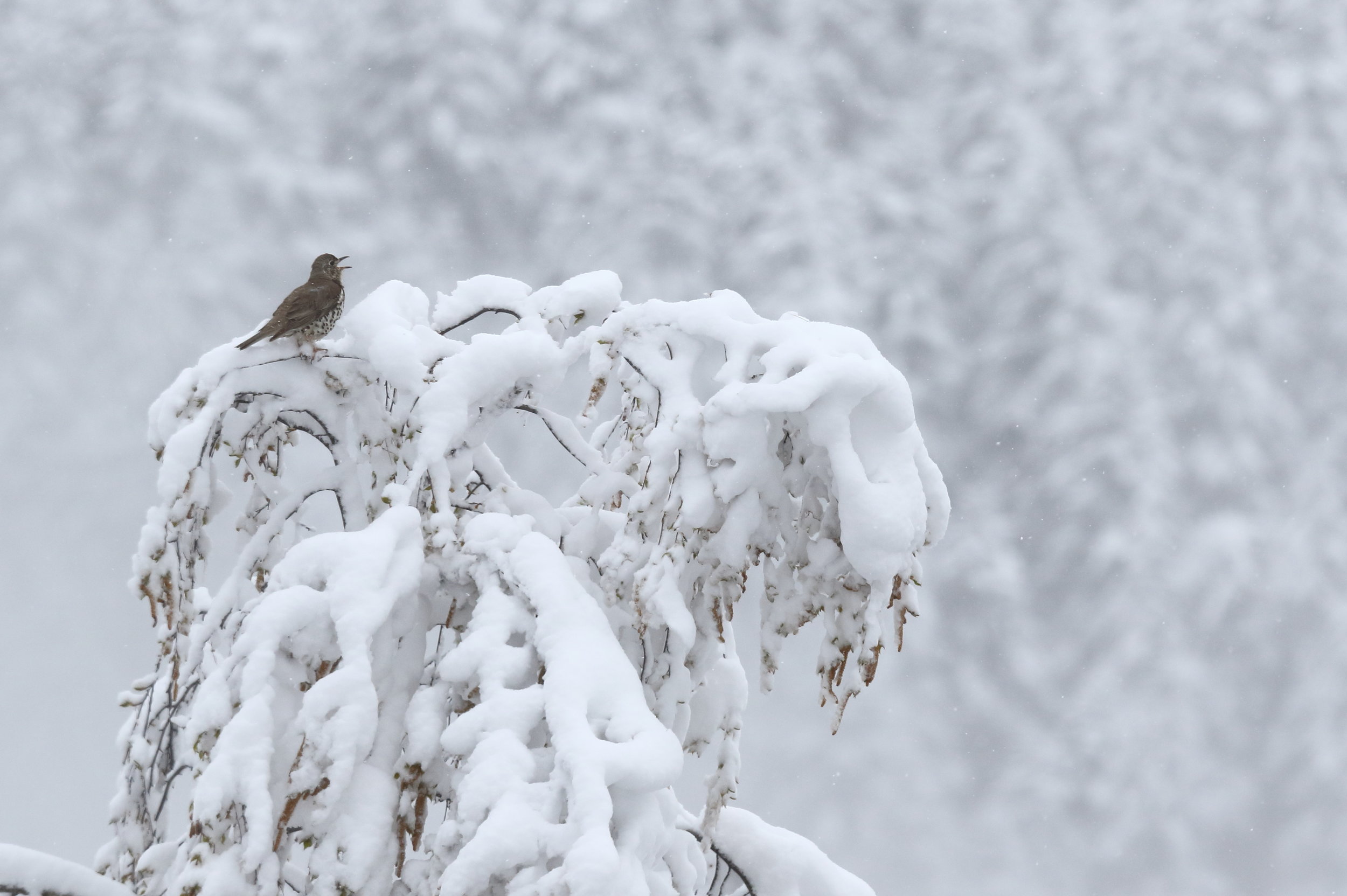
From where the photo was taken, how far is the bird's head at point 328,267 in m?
2.48

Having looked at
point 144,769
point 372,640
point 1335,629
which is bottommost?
point 1335,629

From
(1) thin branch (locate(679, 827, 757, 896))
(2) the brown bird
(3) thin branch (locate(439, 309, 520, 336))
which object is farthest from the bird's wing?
(1) thin branch (locate(679, 827, 757, 896))

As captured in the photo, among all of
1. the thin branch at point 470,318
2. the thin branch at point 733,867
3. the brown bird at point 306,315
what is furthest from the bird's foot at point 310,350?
the thin branch at point 733,867

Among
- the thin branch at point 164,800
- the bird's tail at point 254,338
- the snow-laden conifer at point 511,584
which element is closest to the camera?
the snow-laden conifer at point 511,584

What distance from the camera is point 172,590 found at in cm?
213

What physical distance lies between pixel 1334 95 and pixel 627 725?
15518mm

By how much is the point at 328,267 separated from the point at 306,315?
1.05 ft

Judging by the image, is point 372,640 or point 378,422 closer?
point 372,640

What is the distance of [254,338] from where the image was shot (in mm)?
2205

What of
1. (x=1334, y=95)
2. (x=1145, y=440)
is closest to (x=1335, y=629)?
(x=1145, y=440)

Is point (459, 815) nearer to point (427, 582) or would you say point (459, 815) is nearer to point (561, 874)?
point (561, 874)

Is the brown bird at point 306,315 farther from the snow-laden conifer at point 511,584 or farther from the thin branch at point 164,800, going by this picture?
the thin branch at point 164,800

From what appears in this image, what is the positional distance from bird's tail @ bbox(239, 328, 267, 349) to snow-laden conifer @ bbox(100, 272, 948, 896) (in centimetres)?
3

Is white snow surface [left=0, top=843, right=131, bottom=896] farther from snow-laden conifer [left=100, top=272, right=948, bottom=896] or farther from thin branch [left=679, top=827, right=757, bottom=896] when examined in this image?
thin branch [left=679, top=827, right=757, bottom=896]
